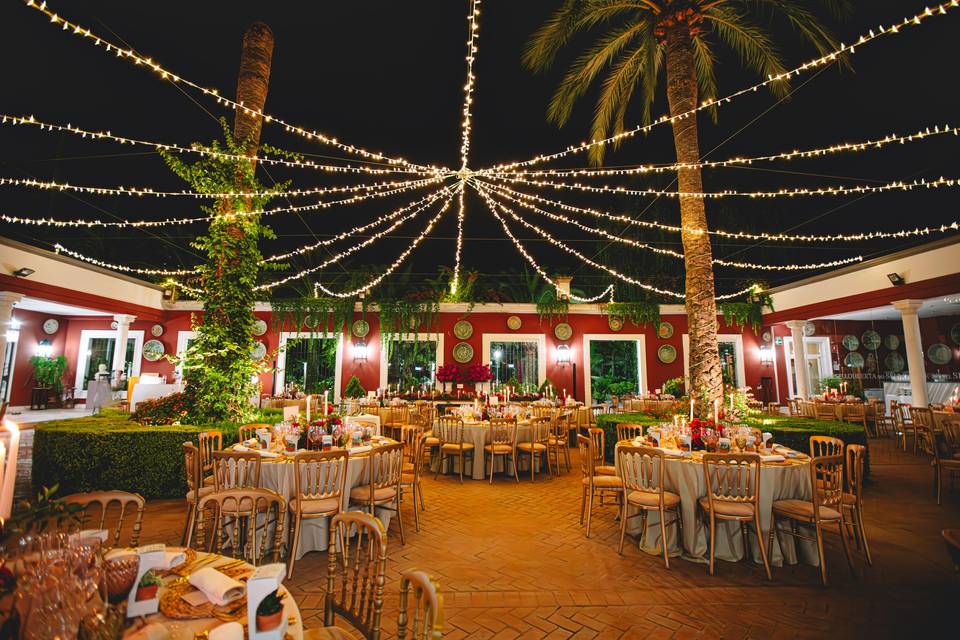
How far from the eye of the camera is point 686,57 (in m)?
5.73

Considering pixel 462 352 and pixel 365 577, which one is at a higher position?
pixel 462 352

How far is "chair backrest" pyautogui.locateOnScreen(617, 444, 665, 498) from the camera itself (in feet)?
12.5

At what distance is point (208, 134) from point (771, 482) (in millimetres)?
9396

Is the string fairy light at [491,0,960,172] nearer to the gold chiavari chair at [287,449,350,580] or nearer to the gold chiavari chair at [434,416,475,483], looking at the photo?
the gold chiavari chair at [287,449,350,580]

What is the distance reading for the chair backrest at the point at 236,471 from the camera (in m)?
3.73

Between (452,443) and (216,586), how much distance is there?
18.0 ft

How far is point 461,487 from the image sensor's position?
618cm

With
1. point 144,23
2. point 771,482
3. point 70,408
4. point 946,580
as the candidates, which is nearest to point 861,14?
point 771,482

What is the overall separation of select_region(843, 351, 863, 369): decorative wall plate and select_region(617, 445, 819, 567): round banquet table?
42.0 ft

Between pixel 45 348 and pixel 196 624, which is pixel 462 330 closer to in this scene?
pixel 196 624

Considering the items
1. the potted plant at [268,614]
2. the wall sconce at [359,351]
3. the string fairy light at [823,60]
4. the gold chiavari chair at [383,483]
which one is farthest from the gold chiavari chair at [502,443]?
the wall sconce at [359,351]

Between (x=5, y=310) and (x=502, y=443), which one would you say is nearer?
(x=502, y=443)

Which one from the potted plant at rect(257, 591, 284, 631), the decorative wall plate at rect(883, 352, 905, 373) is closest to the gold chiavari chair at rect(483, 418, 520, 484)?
the potted plant at rect(257, 591, 284, 631)

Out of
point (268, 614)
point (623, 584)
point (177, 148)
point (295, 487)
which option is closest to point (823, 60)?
point (623, 584)
